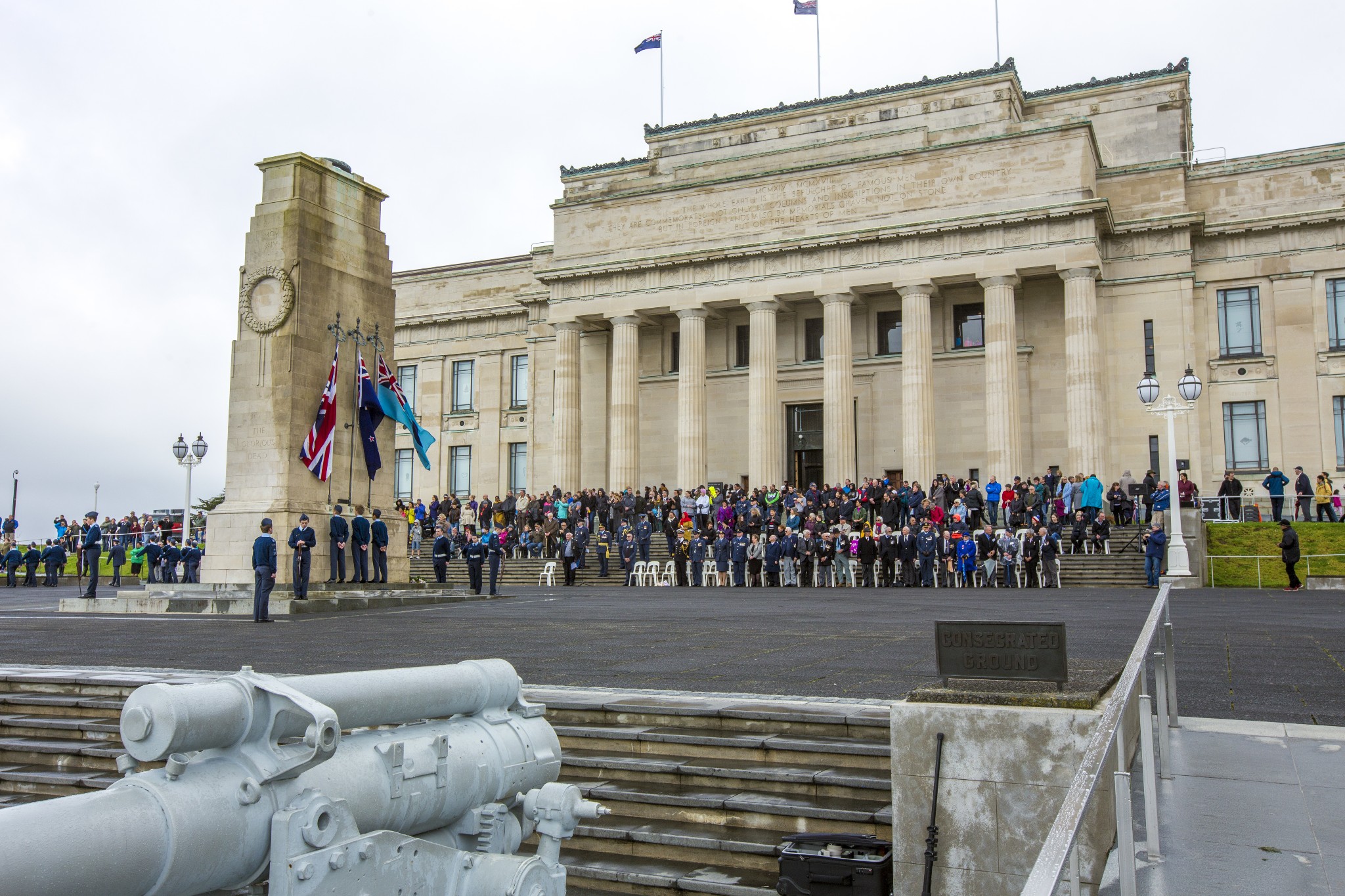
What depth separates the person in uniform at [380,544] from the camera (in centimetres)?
2433

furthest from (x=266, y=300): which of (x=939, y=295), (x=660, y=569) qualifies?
(x=939, y=295)

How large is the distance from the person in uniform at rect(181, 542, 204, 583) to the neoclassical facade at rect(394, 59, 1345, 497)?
18158 mm

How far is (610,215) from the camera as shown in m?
49.3

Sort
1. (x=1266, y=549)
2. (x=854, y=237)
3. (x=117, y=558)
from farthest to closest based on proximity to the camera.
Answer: (x=854, y=237) → (x=117, y=558) → (x=1266, y=549)

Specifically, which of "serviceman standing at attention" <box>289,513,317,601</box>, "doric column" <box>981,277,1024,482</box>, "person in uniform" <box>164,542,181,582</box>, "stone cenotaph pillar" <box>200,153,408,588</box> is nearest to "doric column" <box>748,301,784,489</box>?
"doric column" <box>981,277,1024,482</box>

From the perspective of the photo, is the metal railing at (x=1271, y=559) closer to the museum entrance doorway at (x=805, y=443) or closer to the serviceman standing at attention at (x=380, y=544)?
the serviceman standing at attention at (x=380, y=544)

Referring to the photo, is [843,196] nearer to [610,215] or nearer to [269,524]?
[610,215]

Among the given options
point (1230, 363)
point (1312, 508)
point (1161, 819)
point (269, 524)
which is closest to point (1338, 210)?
point (1230, 363)

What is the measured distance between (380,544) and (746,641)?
39.7 feet

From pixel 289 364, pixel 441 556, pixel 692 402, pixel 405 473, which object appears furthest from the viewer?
pixel 405 473

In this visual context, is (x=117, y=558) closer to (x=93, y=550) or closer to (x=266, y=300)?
(x=93, y=550)

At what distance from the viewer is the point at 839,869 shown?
240 inches

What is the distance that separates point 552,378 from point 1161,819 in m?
48.8

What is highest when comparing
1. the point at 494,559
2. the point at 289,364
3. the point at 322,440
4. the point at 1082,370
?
the point at 1082,370
